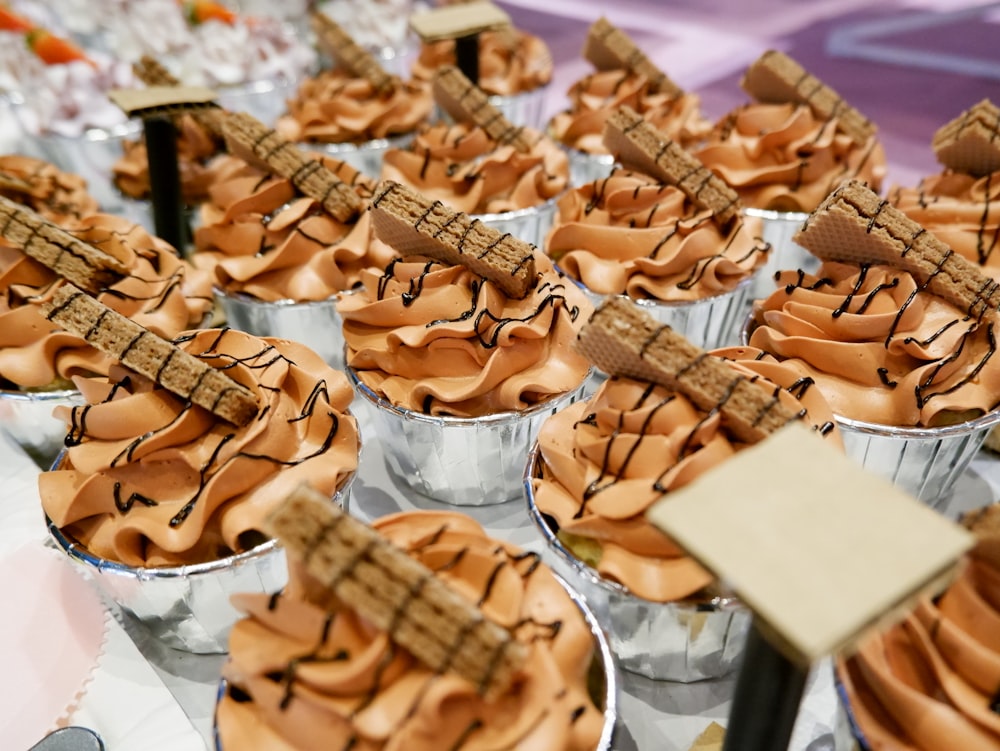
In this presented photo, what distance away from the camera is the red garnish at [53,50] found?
495 cm

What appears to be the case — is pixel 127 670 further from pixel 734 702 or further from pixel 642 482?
pixel 734 702

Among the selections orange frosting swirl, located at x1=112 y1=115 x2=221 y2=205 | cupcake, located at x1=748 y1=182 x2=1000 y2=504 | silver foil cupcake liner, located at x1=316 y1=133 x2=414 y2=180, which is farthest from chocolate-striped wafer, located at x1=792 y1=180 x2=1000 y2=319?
orange frosting swirl, located at x1=112 y1=115 x2=221 y2=205

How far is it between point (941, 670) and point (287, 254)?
261 centimetres

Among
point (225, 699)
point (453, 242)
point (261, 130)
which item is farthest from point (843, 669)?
point (261, 130)

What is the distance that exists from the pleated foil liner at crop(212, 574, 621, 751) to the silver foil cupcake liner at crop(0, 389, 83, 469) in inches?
57.1

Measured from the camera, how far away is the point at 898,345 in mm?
2492

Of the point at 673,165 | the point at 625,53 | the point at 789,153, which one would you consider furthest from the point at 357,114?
the point at 789,153

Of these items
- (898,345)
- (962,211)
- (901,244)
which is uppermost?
(901,244)

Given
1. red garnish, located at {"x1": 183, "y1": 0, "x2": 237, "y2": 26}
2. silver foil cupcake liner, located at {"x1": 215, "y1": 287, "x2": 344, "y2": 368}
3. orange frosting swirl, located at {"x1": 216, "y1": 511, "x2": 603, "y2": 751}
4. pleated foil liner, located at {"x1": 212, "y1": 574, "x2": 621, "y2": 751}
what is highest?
red garnish, located at {"x1": 183, "y1": 0, "x2": 237, "y2": 26}

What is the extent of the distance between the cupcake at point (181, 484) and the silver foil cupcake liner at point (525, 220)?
163cm

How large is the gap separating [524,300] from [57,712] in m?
1.76

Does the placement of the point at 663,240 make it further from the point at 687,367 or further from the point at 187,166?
the point at 187,166

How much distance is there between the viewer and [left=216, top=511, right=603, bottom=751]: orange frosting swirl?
158 cm

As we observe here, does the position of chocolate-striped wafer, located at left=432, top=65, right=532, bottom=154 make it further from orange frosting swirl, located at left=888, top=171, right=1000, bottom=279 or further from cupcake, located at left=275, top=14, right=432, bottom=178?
orange frosting swirl, located at left=888, top=171, right=1000, bottom=279
